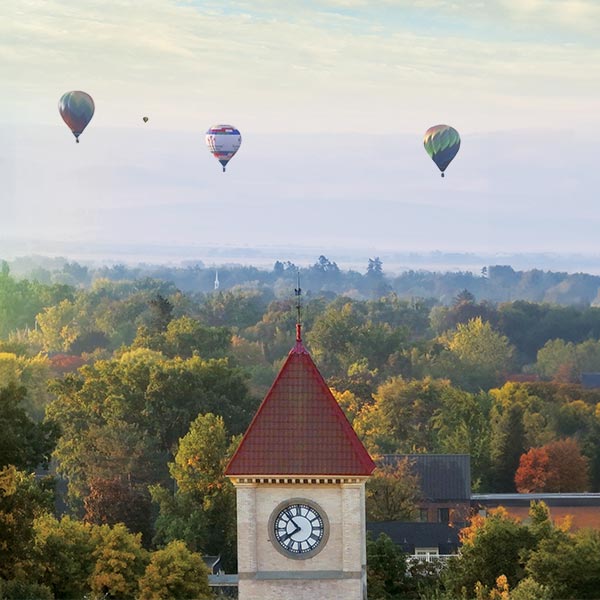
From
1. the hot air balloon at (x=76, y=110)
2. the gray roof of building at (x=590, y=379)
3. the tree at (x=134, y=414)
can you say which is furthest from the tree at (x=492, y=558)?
the gray roof of building at (x=590, y=379)

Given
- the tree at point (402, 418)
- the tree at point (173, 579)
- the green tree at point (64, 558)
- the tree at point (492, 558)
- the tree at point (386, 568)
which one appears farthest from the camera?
the tree at point (402, 418)

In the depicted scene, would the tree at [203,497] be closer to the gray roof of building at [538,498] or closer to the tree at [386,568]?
the tree at [386,568]

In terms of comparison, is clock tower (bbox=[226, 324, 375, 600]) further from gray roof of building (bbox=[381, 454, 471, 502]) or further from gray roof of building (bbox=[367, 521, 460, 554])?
gray roof of building (bbox=[381, 454, 471, 502])

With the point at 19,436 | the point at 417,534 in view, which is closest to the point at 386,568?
the point at 19,436

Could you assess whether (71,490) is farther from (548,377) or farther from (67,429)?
(548,377)

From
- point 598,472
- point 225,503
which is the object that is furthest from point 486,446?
point 225,503

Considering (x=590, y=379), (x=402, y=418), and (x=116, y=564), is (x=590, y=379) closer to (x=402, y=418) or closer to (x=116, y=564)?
(x=402, y=418)
